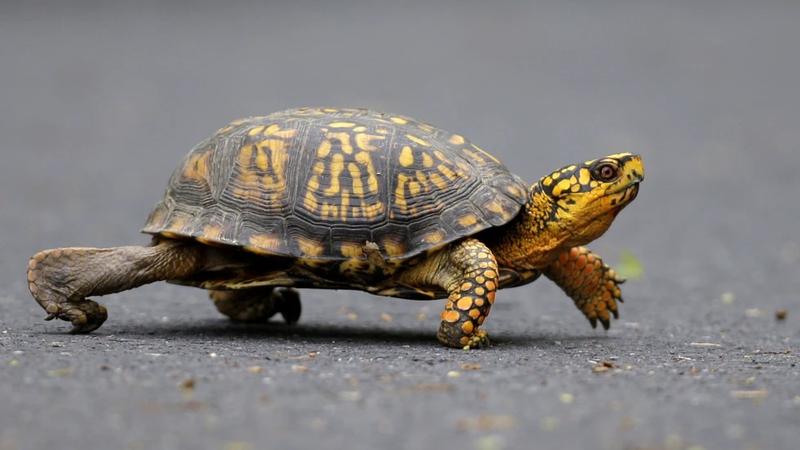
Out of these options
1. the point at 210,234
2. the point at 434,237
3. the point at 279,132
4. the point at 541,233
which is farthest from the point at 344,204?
the point at 541,233

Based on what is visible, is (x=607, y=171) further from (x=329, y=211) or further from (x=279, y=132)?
(x=279, y=132)

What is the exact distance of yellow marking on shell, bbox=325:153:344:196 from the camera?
6480 mm

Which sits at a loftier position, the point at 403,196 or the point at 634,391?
the point at 403,196

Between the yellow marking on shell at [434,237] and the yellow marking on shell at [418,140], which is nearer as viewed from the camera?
the yellow marking on shell at [434,237]

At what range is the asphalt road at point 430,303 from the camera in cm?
436

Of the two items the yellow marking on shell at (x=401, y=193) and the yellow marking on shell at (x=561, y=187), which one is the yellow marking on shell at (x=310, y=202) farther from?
the yellow marking on shell at (x=561, y=187)

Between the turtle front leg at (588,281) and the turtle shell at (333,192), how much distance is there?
88 centimetres

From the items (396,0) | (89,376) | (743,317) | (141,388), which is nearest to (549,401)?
(141,388)

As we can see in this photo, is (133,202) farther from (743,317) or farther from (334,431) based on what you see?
(334,431)

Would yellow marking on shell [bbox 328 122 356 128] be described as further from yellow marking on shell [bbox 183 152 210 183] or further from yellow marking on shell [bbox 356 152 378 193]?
yellow marking on shell [bbox 183 152 210 183]

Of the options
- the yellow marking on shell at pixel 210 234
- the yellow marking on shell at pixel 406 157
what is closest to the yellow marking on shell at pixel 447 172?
the yellow marking on shell at pixel 406 157

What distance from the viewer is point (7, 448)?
3863 mm

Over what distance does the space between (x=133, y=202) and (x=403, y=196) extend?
832 centimetres

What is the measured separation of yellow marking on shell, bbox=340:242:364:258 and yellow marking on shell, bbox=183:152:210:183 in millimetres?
1072
